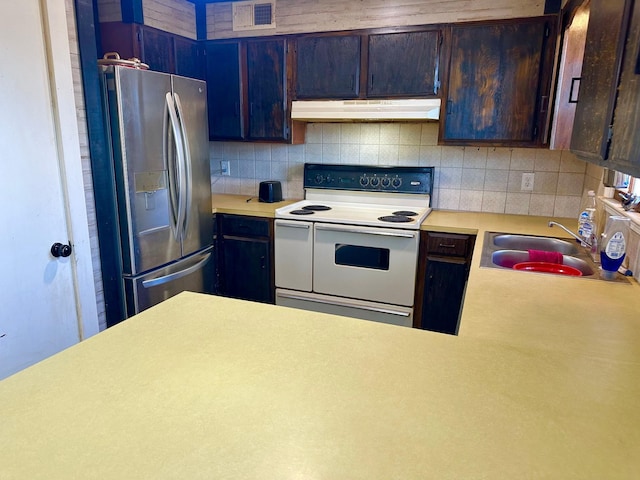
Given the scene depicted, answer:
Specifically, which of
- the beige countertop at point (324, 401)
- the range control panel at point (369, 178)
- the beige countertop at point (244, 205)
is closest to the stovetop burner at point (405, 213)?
the range control panel at point (369, 178)

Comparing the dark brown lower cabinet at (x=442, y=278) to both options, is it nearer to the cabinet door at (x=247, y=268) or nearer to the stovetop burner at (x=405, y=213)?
the stovetop burner at (x=405, y=213)

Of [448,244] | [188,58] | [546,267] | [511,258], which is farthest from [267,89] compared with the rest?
[546,267]

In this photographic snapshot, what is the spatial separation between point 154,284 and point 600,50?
7.65ft

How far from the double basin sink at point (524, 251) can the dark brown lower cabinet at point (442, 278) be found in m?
0.22

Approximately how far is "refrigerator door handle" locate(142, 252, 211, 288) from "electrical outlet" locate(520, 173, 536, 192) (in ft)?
7.21

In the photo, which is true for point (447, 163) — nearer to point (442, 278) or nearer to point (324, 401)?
point (442, 278)

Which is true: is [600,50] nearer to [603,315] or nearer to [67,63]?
[603,315]

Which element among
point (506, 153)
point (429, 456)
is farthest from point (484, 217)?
point (429, 456)

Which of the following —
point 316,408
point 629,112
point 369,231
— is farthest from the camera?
point 369,231

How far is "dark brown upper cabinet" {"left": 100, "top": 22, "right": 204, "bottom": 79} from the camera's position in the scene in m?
2.81

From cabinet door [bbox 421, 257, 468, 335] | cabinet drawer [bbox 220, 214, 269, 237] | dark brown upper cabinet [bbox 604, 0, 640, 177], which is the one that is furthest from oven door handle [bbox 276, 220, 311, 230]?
dark brown upper cabinet [bbox 604, 0, 640, 177]

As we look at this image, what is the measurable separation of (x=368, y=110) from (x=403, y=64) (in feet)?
1.16

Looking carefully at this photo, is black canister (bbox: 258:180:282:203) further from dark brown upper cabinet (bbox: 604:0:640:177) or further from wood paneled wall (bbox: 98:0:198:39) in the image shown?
dark brown upper cabinet (bbox: 604:0:640:177)

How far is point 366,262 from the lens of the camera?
292cm
